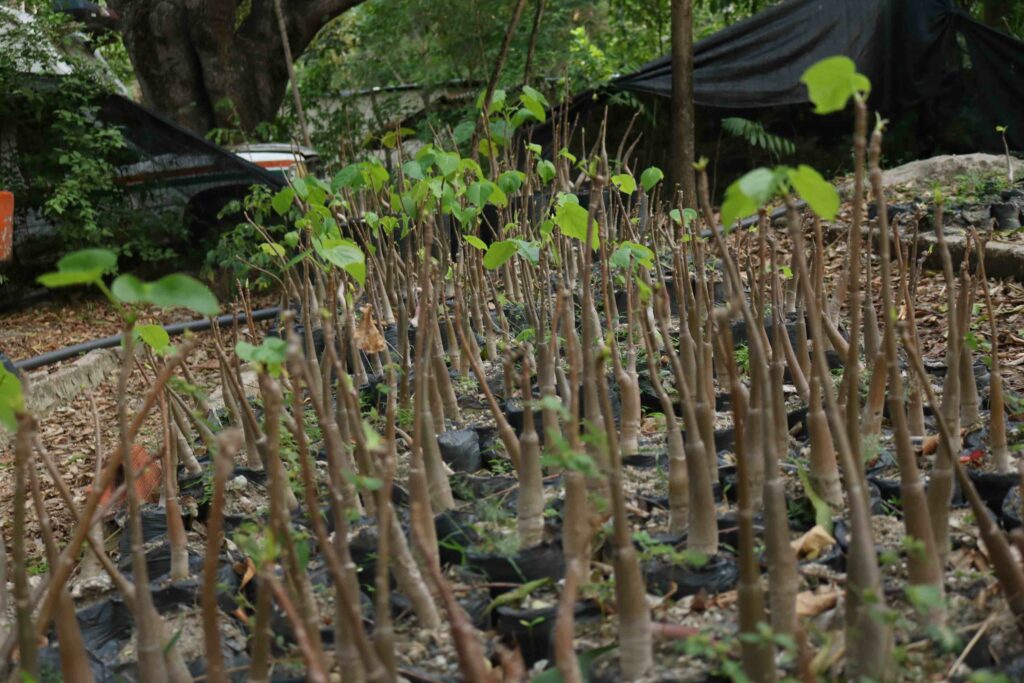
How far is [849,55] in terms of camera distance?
7109mm

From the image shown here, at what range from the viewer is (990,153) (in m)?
6.82

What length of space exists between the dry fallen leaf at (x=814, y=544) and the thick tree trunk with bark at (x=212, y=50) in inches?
307

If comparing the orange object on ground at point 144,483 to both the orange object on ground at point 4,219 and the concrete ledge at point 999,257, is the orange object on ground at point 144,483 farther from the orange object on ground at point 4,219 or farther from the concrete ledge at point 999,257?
the concrete ledge at point 999,257

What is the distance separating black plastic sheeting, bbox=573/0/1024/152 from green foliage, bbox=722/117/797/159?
15cm

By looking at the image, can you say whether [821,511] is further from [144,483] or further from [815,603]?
[144,483]

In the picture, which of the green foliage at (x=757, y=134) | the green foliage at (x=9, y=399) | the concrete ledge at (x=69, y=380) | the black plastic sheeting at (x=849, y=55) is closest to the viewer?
the green foliage at (x=9, y=399)

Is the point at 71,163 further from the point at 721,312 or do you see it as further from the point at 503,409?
the point at 721,312

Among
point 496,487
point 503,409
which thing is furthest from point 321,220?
point 496,487

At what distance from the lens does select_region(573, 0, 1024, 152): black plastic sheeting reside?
6859 mm

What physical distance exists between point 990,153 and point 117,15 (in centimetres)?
741

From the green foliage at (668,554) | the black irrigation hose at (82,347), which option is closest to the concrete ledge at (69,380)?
the black irrigation hose at (82,347)

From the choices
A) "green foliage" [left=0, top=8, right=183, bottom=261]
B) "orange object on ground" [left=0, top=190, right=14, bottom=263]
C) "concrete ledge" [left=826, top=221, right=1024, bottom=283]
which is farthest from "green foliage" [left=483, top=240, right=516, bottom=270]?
"green foliage" [left=0, top=8, right=183, bottom=261]

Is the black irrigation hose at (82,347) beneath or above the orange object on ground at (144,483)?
above

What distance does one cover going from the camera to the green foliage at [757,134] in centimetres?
721
